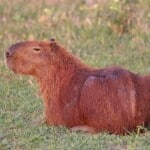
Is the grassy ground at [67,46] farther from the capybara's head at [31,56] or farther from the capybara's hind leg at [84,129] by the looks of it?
the capybara's head at [31,56]

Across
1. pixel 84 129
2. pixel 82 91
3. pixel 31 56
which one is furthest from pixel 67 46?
pixel 84 129

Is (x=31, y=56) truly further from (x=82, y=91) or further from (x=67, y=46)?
(x=67, y=46)

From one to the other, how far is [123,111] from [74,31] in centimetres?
421

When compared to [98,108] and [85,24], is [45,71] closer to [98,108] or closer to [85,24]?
[98,108]

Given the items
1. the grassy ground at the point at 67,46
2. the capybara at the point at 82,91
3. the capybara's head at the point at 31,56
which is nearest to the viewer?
the grassy ground at the point at 67,46

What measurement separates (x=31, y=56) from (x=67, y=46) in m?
3.20

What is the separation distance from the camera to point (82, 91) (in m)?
6.14

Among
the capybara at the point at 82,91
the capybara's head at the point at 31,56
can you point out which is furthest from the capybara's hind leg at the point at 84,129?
the capybara's head at the point at 31,56

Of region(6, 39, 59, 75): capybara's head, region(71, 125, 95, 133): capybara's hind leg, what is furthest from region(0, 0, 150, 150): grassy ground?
region(6, 39, 59, 75): capybara's head

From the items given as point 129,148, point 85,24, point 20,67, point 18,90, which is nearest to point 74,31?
point 85,24

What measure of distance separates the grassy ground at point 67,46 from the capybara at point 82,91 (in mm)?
158

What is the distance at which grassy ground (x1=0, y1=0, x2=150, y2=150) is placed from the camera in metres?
5.84

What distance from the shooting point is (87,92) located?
6113 millimetres

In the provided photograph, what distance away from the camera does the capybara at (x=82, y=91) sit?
6.05 m
